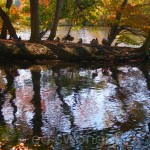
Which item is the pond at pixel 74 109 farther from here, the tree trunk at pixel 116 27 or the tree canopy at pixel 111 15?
the tree trunk at pixel 116 27

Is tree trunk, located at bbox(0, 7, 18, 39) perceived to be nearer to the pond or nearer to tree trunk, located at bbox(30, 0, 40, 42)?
tree trunk, located at bbox(30, 0, 40, 42)

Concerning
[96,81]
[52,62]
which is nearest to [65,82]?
[96,81]

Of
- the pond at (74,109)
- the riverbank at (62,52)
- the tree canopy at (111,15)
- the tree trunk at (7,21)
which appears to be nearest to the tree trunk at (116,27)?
the tree canopy at (111,15)

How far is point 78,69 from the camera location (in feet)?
70.2

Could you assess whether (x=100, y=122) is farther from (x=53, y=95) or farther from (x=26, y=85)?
(x=26, y=85)

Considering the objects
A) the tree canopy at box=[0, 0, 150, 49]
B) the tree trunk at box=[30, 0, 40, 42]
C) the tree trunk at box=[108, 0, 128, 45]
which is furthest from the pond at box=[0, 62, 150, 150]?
the tree trunk at box=[108, 0, 128, 45]

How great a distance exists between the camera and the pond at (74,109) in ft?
30.0

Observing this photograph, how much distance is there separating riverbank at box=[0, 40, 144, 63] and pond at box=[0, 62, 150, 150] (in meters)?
2.86

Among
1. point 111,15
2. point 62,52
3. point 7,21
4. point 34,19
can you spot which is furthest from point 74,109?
point 111,15

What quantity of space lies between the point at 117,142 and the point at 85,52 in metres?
16.2

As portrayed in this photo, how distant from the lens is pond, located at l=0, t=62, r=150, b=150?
360 inches

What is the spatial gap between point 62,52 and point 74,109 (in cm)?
1225

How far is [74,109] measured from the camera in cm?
1238

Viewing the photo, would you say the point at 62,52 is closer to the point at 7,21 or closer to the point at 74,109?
the point at 7,21
